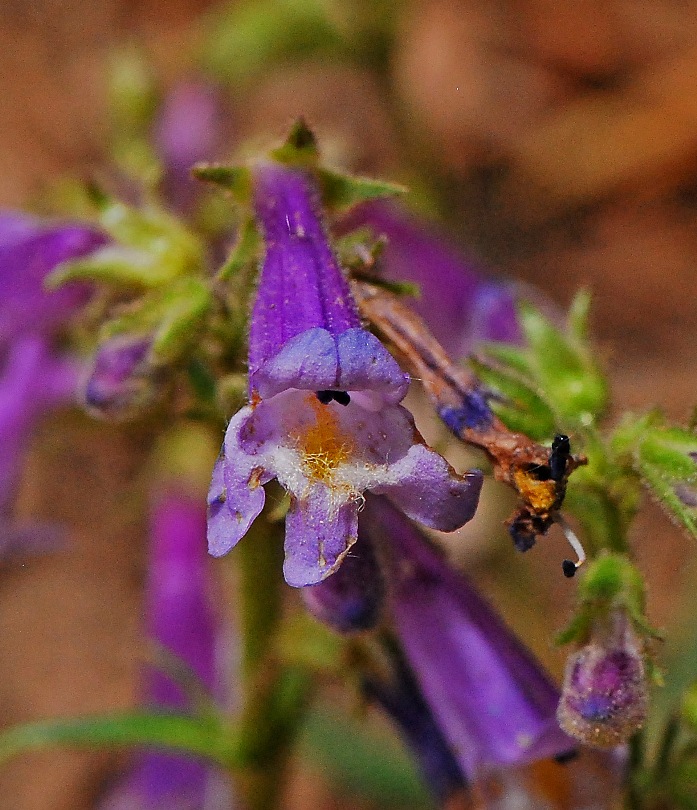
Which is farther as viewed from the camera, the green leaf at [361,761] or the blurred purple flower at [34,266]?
the green leaf at [361,761]

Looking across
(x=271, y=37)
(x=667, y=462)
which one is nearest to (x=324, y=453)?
(x=667, y=462)

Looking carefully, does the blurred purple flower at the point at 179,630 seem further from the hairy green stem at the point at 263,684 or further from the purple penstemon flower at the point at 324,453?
the purple penstemon flower at the point at 324,453

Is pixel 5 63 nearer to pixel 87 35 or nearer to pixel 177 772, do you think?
pixel 87 35

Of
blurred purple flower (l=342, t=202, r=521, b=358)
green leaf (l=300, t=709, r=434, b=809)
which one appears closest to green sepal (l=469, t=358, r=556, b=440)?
blurred purple flower (l=342, t=202, r=521, b=358)

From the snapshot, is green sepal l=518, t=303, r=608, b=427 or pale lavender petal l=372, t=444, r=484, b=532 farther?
green sepal l=518, t=303, r=608, b=427

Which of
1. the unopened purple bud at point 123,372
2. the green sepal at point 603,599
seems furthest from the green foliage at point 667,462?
the unopened purple bud at point 123,372

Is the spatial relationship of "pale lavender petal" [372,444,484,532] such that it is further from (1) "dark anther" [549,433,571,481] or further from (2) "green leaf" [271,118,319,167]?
(2) "green leaf" [271,118,319,167]
